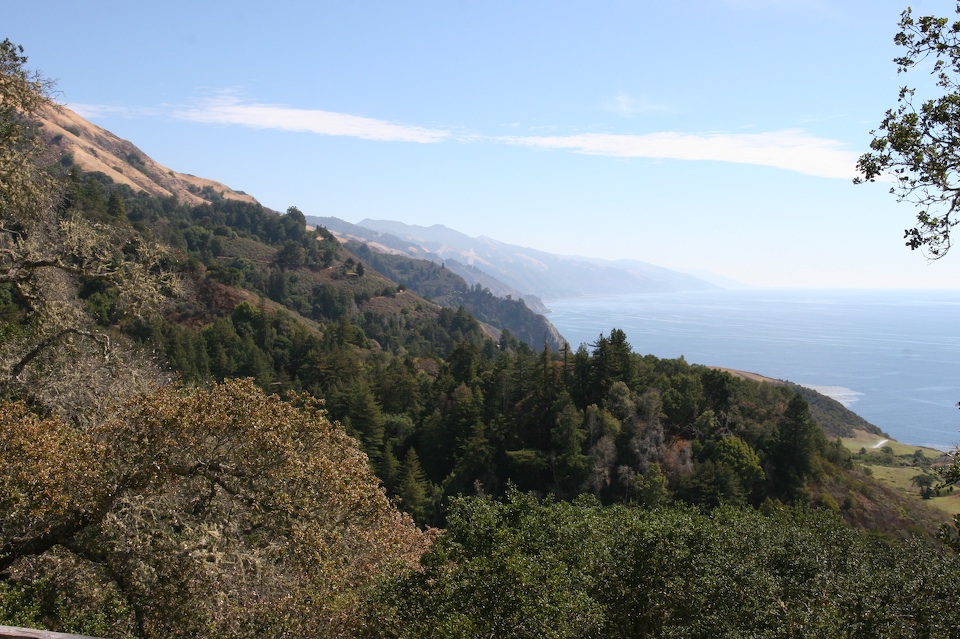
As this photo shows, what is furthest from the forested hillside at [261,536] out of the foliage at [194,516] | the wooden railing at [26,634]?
the wooden railing at [26,634]

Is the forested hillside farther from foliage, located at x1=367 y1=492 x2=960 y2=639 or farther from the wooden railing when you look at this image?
the wooden railing

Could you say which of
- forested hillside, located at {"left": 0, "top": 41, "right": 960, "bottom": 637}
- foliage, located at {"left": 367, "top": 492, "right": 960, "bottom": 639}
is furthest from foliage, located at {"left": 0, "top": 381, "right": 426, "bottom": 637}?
foliage, located at {"left": 367, "top": 492, "right": 960, "bottom": 639}

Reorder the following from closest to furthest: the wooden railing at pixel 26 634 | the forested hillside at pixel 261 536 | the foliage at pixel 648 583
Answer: the wooden railing at pixel 26 634
the foliage at pixel 648 583
the forested hillside at pixel 261 536

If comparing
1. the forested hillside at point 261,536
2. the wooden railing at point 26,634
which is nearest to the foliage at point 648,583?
the forested hillside at point 261,536

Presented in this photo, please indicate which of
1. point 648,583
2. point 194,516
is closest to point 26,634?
point 194,516

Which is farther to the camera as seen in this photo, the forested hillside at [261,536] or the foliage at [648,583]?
the forested hillside at [261,536]

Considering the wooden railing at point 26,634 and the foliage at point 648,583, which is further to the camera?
the foliage at point 648,583

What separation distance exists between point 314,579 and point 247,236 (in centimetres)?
16640

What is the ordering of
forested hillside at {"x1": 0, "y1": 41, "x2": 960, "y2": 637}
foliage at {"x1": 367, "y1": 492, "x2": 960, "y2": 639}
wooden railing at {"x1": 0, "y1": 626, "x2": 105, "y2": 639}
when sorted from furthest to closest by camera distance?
forested hillside at {"x1": 0, "y1": 41, "x2": 960, "y2": 637} → foliage at {"x1": 367, "y1": 492, "x2": 960, "y2": 639} → wooden railing at {"x1": 0, "y1": 626, "x2": 105, "y2": 639}

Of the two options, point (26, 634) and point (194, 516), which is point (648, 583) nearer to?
point (194, 516)

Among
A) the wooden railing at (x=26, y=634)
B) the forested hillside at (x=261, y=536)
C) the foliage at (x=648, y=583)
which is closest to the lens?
the wooden railing at (x=26, y=634)

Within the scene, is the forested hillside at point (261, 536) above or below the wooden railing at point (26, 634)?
below

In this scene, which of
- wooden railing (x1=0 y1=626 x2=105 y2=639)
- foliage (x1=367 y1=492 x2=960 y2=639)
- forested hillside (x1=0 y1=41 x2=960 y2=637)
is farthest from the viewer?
forested hillside (x1=0 y1=41 x2=960 y2=637)

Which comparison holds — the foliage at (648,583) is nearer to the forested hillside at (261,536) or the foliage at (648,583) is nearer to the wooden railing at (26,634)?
the forested hillside at (261,536)
